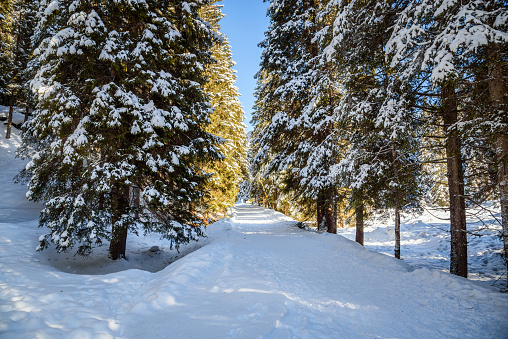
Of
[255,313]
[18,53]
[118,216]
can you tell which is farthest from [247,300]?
[18,53]

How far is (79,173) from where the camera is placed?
22.3 ft

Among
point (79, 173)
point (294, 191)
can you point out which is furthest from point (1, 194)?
point (294, 191)

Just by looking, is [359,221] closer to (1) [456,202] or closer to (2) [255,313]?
(1) [456,202]

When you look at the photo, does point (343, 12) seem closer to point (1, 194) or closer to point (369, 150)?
point (369, 150)

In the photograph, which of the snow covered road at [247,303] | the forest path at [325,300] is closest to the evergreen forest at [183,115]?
the snow covered road at [247,303]

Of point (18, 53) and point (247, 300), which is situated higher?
point (18, 53)

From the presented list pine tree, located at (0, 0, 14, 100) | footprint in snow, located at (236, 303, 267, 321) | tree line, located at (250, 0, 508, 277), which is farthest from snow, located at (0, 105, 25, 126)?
footprint in snow, located at (236, 303, 267, 321)

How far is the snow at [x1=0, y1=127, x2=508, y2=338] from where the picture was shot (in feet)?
10.2

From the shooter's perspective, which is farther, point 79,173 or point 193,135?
point 193,135

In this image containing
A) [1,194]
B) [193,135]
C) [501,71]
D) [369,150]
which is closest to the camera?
[501,71]

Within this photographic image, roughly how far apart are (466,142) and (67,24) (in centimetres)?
1146

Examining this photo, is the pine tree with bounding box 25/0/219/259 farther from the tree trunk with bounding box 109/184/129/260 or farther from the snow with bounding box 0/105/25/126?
the snow with bounding box 0/105/25/126

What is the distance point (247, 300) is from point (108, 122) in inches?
234

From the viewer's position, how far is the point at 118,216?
265 inches
